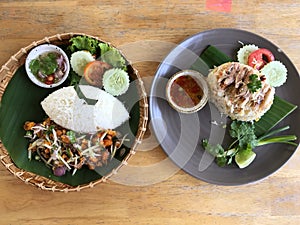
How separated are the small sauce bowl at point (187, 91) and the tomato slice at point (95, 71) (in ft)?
1.43

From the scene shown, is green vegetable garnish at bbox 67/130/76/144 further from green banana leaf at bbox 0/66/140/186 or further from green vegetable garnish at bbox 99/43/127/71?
green vegetable garnish at bbox 99/43/127/71

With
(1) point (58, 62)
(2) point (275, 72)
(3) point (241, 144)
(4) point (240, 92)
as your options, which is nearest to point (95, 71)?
(1) point (58, 62)

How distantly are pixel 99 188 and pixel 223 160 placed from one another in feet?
2.77

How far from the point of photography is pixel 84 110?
9.65 feet

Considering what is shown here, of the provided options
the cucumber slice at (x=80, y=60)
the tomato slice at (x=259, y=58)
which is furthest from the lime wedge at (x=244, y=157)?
the cucumber slice at (x=80, y=60)

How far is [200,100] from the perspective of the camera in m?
2.95

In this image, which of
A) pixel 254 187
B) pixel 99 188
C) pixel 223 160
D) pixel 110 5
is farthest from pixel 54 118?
pixel 254 187

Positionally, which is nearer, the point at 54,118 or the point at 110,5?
the point at 54,118

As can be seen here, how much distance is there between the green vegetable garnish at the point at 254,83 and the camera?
281 cm

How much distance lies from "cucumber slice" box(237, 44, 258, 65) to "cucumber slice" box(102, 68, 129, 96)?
79 cm

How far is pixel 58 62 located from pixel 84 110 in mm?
357

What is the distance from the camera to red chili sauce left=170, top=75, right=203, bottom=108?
2959 mm

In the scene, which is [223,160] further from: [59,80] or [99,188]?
[59,80]

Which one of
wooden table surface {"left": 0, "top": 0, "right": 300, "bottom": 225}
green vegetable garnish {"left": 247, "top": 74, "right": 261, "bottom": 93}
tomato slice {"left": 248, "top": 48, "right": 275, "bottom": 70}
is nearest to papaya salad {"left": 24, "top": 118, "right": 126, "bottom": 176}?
wooden table surface {"left": 0, "top": 0, "right": 300, "bottom": 225}
